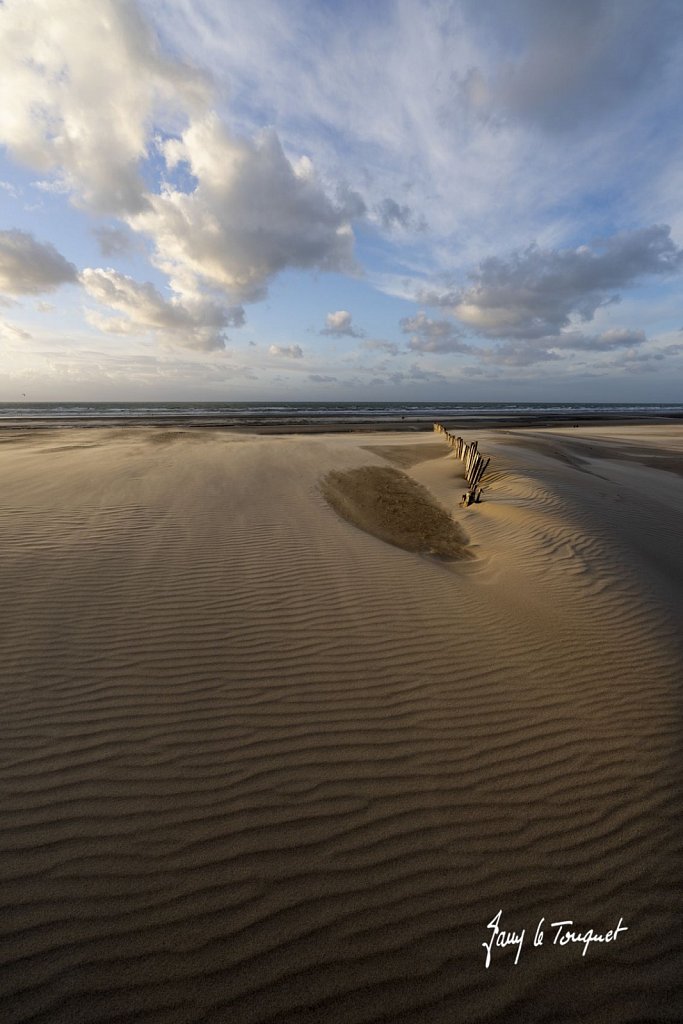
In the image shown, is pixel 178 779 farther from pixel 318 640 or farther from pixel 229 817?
pixel 318 640

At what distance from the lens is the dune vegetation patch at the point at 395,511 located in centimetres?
894

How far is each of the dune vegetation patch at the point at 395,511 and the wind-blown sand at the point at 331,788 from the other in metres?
1.60

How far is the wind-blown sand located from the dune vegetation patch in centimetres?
160

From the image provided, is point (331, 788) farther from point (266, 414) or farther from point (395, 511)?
point (266, 414)

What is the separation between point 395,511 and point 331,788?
333 inches

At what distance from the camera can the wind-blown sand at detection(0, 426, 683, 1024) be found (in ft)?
7.34

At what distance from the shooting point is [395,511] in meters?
11.3
